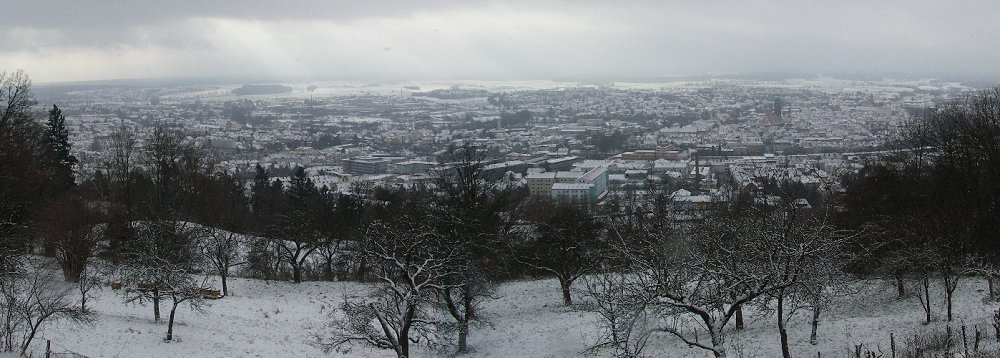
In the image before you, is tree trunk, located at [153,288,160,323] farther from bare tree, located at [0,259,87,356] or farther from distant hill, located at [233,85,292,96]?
distant hill, located at [233,85,292,96]

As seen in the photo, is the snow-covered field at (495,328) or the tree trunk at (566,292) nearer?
the snow-covered field at (495,328)

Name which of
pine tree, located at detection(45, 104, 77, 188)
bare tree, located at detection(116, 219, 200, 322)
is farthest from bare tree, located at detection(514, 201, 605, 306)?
pine tree, located at detection(45, 104, 77, 188)

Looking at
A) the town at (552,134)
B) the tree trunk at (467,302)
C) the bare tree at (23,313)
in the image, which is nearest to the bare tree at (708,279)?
the tree trunk at (467,302)

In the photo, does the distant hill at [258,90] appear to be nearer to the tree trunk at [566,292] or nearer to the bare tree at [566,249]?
the bare tree at [566,249]

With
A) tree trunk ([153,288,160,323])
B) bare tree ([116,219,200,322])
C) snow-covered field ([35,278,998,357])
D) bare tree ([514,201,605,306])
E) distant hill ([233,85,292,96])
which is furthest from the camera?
distant hill ([233,85,292,96])

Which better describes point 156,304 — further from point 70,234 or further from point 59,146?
point 59,146

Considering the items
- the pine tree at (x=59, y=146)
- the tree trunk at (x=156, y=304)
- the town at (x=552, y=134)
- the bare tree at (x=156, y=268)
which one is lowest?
the town at (x=552, y=134)

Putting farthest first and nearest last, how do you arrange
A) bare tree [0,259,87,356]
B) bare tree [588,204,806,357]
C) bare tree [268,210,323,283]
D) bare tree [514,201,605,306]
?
bare tree [268,210,323,283]
bare tree [514,201,605,306]
bare tree [0,259,87,356]
bare tree [588,204,806,357]

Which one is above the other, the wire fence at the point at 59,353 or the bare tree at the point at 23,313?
the bare tree at the point at 23,313

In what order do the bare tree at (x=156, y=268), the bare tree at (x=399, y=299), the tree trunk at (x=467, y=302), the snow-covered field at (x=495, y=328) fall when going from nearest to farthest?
the bare tree at (x=399, y=299) < the snow-covered field at (x=495, y=328) < the bare tree at (x=156, y=268) < the tree trunk at (x=467, y=302)
